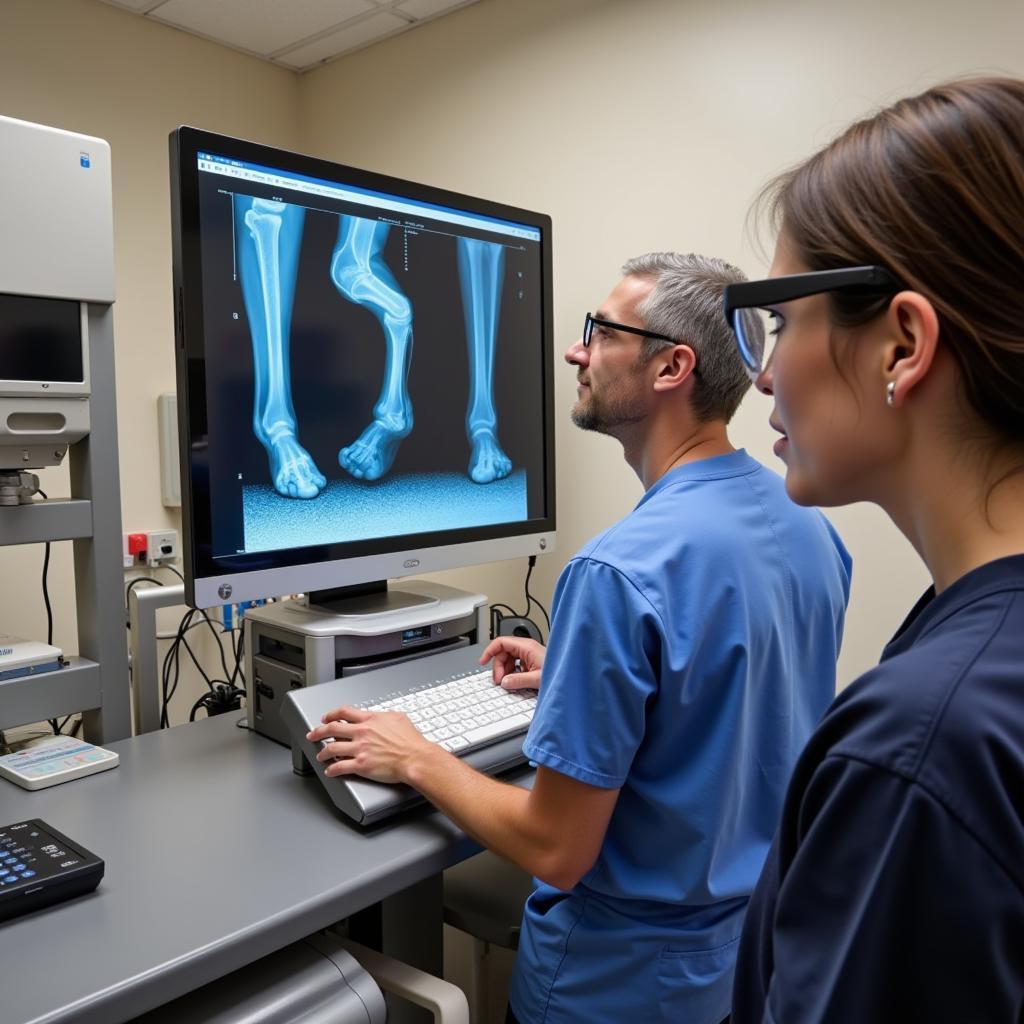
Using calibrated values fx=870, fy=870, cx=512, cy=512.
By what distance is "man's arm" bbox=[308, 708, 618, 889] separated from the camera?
89cm

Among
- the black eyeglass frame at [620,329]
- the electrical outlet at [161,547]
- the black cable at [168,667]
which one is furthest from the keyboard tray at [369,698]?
the electrical outlet at [161,547]

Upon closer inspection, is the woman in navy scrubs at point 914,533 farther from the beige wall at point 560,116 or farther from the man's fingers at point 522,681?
the beige wall at point 560,116

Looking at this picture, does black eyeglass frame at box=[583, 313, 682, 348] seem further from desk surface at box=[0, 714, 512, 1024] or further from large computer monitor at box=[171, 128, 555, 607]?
desk surface at box=[0, 714, 512, 1024]

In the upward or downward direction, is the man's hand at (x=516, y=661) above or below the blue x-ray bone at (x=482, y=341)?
below

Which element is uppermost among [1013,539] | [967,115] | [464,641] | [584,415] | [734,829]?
[967,115]

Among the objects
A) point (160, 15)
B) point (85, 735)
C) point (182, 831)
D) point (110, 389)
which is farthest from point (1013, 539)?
point (160, 15)

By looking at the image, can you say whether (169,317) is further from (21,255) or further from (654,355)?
(654,355)

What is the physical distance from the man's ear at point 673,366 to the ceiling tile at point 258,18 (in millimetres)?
1658

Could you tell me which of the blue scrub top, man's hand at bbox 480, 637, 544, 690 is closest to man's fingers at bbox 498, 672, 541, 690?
man's hand at bbox 480, 637, 544, 690

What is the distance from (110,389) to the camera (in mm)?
1273

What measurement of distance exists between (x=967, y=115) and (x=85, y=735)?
1349 mm

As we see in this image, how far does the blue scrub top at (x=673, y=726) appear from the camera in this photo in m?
0.86

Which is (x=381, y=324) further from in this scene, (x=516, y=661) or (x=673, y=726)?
(x=673, y=726)

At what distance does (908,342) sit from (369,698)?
0.85 meters
